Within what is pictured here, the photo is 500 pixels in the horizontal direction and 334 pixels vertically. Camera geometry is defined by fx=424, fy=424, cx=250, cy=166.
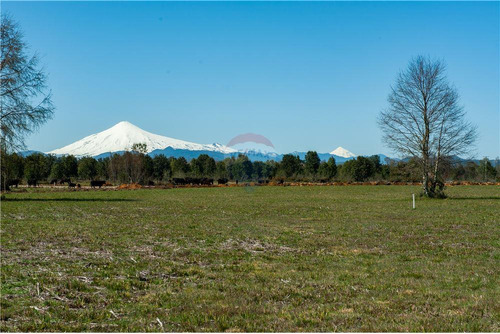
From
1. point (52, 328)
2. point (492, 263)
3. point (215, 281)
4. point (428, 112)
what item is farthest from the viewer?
point (428, 112)

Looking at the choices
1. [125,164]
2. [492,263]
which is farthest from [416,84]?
[125,164]

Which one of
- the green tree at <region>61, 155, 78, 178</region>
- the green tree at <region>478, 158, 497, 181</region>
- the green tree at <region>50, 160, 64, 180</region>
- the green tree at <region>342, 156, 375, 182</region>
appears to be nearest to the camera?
the green tree at <region>50, 160, 64, 180</region>

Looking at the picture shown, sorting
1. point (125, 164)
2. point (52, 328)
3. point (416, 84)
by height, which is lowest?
point (52, 328)

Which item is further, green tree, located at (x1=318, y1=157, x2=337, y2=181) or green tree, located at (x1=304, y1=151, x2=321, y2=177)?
green tree, located at (x1=304, y1=151, x2=321, y2=177)

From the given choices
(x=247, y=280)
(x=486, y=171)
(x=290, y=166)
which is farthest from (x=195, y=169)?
(x=247, y=280)

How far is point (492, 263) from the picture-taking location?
42.2 feet

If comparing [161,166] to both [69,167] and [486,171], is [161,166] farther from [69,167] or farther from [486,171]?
[486,171]

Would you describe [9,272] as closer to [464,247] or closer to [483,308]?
[483,308]

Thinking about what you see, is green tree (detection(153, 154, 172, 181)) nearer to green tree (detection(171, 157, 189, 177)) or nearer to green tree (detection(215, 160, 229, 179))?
green tree (detection(171, 157, 189, 177))

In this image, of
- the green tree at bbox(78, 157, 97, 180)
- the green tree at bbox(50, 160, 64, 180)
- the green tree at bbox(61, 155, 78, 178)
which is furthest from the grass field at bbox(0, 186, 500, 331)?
the green tree at bbox(78, 157, 97, 180)

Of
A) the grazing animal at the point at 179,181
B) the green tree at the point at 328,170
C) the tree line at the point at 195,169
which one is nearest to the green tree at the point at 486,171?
the tree line at the point at 195,169

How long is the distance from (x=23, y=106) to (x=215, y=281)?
1408 inches

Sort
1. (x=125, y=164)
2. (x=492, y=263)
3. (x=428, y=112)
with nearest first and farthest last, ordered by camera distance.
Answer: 1. (x=492, y=263)
2. (x=428, y=112)
3. (x=125, y=164)

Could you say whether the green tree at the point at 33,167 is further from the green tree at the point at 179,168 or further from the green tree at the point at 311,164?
the green tree at the point at 311,164
